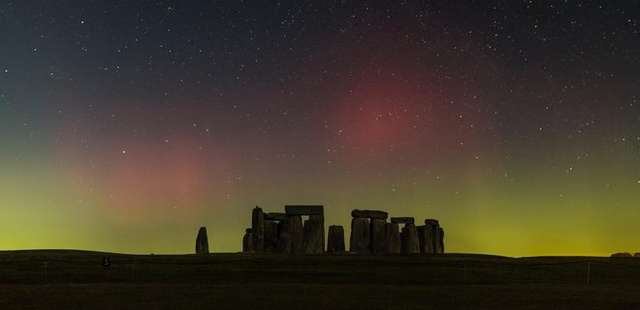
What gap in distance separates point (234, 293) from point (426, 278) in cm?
858

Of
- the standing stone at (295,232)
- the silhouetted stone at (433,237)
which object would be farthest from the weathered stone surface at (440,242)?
the standing stone at (295,232)

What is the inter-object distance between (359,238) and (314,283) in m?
16.0

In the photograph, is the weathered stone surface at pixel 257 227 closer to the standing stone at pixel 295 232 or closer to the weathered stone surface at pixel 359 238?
the standing stone at pixel 295 232

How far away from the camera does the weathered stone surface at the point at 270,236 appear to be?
40.3 m

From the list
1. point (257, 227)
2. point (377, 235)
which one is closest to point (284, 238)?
point (257, 227)

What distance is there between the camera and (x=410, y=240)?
41.7 metres

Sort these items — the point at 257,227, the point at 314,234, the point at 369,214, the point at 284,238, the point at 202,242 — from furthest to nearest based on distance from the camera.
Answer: the point at 202,242 < the point at 257,227 < the point at 369,214 < the point at 284,238 < the point at 314,234

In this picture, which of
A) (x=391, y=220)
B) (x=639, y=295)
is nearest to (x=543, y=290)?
(x=639, y=295)

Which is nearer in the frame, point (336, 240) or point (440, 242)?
point (336, 240)

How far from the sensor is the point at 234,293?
19.7m

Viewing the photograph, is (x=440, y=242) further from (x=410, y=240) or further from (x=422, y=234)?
(x=410, y=240)

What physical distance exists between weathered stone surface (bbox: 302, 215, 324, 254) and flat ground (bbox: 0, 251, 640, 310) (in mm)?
7137

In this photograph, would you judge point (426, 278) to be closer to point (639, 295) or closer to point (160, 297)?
point (639, 295)

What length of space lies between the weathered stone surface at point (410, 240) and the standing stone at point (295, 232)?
5.36m
